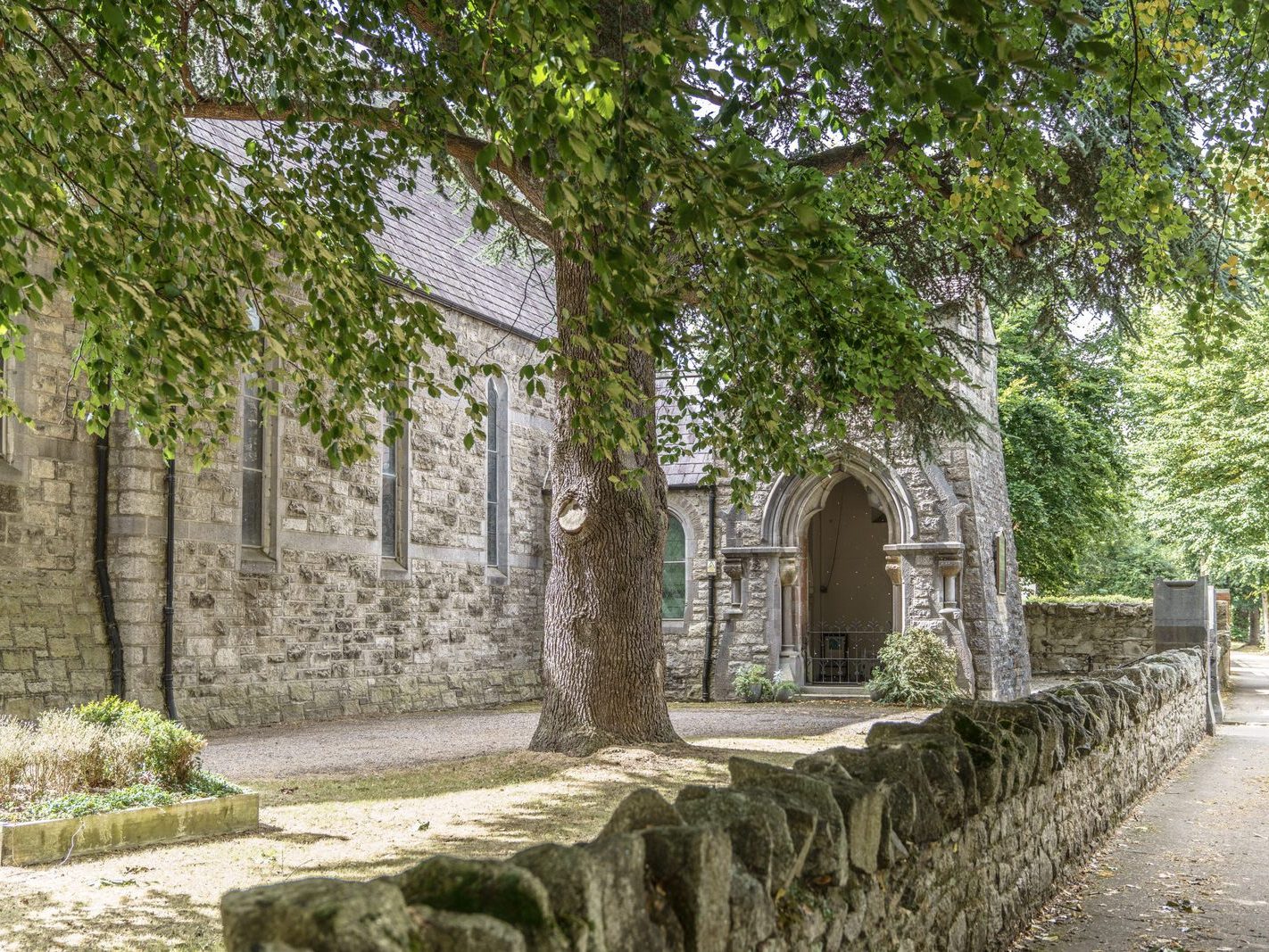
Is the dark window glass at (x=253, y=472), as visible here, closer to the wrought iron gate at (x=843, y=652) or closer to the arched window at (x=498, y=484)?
the arched window at (x=498, y=484)

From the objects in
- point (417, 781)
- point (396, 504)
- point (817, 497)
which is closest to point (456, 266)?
point (396, 504)

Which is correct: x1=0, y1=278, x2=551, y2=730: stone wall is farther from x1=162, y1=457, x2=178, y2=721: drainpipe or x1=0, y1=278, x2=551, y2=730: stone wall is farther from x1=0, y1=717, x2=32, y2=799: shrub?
x1=0, y1=717, x2=32, y2=799: shrub

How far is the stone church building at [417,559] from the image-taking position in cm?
1185

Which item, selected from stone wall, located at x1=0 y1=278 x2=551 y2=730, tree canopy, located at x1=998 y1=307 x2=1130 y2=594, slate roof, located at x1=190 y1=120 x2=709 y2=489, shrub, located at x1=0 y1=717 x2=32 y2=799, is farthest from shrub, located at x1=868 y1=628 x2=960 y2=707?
shrub, located at x1=0 y1=717 x2=32 y2=799

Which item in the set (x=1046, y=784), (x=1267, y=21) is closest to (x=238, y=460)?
(x=1046, y=784)

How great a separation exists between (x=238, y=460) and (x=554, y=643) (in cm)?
554

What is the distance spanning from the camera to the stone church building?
11.9m

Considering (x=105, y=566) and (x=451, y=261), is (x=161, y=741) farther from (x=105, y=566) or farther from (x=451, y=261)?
(x=451, y=261)

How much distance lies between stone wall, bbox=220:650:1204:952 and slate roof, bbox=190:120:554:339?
10879 millimetres

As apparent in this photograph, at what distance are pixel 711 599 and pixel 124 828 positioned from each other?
14.0 meters

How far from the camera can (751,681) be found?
18.8m

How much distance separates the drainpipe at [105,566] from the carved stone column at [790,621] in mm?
10613

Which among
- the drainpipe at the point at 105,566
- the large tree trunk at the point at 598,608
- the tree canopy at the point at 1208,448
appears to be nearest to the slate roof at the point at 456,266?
the drainpipe at the point at 105,566

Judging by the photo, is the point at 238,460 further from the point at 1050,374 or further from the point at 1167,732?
the point at 1050,374
